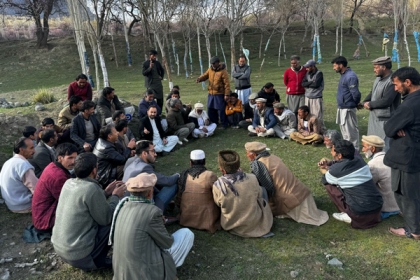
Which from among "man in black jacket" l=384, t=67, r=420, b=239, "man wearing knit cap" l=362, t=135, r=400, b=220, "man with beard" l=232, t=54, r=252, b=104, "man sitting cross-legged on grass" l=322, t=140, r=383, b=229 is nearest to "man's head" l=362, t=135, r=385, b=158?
"man wearing knit cap" l=362, t=135, r=400, b=220

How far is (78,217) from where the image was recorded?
3.37 m

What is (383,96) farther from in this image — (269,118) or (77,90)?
(77,90)

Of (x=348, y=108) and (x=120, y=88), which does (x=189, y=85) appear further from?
(x=348, y=108)

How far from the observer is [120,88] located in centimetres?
2044

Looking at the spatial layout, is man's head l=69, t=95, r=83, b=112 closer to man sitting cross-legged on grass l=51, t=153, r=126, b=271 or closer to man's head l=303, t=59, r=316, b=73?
man sitting cross-legged on grass l=51, t=153, r=126, b=271

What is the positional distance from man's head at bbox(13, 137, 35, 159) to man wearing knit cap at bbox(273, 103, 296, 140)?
5663mm

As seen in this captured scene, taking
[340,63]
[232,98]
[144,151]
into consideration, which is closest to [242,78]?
[232,98]

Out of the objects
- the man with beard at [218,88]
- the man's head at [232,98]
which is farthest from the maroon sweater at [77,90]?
the man's head at [232,98]

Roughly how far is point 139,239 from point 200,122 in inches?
249

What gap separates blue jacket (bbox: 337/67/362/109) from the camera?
6734 millimetres

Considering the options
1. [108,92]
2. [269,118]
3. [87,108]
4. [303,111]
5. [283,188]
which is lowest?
[283,188]

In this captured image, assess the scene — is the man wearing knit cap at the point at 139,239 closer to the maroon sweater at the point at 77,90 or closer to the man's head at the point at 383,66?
the man's head at the point at 383,66

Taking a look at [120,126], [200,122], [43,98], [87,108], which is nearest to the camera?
[120,126]

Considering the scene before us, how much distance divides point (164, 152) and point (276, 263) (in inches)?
182
